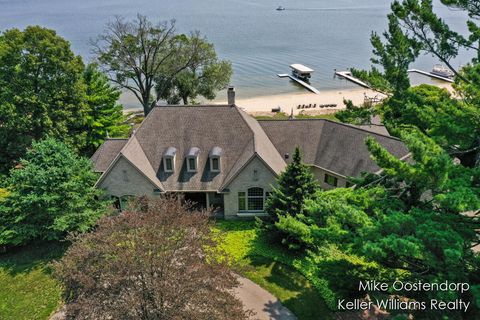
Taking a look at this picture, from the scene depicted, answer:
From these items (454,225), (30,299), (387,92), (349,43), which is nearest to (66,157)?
(30,299)

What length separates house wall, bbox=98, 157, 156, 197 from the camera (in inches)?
1024

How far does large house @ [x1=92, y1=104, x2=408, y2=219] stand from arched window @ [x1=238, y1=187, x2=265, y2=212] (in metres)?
0.08

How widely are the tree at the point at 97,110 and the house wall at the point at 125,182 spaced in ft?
35.1

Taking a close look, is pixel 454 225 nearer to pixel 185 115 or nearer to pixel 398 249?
pixel 398 249

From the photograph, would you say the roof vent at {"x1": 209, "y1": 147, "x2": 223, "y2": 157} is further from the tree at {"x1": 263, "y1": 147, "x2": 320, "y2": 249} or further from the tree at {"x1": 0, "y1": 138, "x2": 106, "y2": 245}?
the tree at {"x1": 0, "y1": 138, "x2": 106, "y2": 245}

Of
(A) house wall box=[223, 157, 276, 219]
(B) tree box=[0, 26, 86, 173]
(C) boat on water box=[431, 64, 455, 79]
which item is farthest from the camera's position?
(C) boat on water box=[431, 64, 455, 79]

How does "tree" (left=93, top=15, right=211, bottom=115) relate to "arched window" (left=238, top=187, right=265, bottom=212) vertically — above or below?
above

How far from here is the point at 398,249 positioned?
9.34 meters

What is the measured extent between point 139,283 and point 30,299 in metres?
11.6

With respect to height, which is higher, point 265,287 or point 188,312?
point 188,312

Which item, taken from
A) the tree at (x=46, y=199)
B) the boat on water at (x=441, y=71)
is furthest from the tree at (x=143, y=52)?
the boat on water at (x=441, y=71)

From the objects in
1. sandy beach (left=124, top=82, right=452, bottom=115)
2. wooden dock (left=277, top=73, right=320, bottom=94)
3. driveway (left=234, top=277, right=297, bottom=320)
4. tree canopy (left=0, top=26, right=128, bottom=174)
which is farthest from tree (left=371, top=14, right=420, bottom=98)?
wooden dock (left=277, top=73, right=320, bottom=94)

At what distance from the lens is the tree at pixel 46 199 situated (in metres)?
22.5

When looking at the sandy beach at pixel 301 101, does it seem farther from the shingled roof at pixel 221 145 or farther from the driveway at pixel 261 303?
the driveway at pixel 261 303
